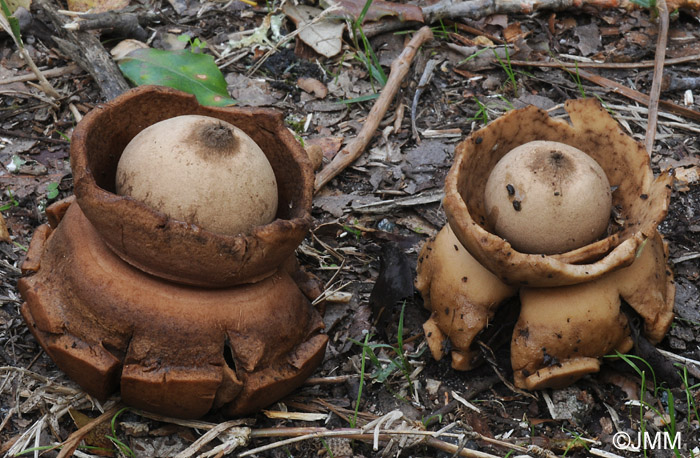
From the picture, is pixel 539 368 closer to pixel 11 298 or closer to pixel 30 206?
pixel 11 298

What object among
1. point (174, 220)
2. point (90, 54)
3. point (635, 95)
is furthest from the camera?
point (635, 95)

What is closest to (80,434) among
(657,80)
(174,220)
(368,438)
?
(174,220)

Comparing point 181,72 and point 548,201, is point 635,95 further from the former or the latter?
point 181,72

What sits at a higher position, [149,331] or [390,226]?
[149,331]

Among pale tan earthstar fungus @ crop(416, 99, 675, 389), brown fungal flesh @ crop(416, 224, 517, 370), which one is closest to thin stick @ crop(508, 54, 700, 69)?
pale tan earthstar fungus @ crop(416, 99, 675, 389)

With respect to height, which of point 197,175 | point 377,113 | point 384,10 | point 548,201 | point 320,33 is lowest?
point 377,113

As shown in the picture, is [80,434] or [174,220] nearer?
[174,220]
